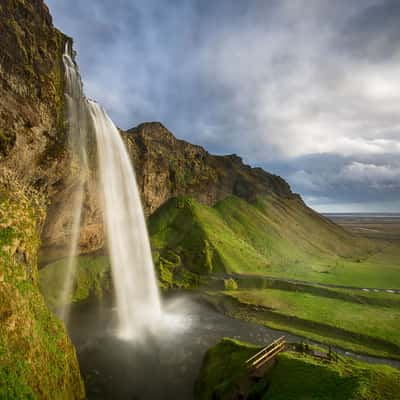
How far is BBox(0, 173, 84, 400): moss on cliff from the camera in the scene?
1275cm

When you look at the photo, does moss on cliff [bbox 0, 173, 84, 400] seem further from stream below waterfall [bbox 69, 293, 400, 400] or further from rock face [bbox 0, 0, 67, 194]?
rock face [bbox 0, 0, 67, 194]

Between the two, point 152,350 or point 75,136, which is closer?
point 152,350

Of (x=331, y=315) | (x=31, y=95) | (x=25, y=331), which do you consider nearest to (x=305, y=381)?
(x=25, y=331)

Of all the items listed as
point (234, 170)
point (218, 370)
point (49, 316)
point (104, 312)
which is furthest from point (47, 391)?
point (234, 170)

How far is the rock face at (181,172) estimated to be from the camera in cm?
6981

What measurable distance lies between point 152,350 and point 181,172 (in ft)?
220

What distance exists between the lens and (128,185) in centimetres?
4600

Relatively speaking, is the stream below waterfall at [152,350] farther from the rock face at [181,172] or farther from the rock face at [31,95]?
the rock face at [181,172]

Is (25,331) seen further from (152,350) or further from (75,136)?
(75,136)

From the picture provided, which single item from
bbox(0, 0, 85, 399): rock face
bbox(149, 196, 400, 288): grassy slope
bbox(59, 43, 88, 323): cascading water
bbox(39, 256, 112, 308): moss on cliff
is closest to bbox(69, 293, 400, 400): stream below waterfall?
bbox(39, 256, 112, 308): moss on cliff

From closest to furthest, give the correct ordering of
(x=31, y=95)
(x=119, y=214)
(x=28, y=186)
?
(x=31, y=95)
(x=28, y=186)
(x=119, y=214)

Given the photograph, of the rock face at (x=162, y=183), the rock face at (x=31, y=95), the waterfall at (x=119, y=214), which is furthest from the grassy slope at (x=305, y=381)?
the rock face at (x=162, y=183)

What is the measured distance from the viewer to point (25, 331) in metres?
14.8

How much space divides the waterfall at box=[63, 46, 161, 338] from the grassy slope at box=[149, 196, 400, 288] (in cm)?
1051
